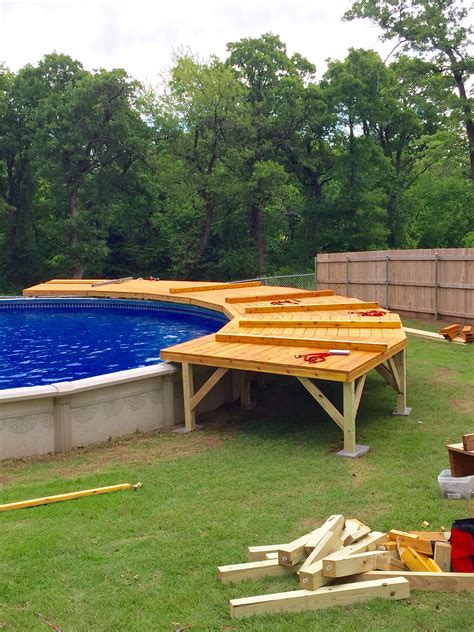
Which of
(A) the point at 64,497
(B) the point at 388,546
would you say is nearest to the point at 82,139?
(A) the point at 64,497

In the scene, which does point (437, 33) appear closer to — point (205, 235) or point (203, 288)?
point (205, 235)

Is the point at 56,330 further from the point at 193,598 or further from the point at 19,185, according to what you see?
the point at 19,185

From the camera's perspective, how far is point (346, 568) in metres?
3.12

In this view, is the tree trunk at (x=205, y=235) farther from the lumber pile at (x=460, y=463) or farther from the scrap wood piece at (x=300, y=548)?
the scrap wood piece at (x=300, y=548)

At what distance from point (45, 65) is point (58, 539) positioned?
89.4 feet

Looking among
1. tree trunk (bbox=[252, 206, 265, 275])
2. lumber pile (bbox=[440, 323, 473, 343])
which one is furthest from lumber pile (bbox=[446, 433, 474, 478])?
tree trunk (bbox=[252, 206, 265, 275])

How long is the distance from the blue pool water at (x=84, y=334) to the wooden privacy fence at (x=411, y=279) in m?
5.21

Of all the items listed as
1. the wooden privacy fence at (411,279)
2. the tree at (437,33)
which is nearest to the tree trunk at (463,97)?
the tree at (437,33)

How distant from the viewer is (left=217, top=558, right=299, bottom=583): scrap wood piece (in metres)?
3.38

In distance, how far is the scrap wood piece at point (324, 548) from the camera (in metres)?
3.21

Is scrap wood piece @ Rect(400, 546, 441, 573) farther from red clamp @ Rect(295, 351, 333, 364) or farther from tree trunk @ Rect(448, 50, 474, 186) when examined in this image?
tree trunk @ Rect(448, 50, 474, 186)

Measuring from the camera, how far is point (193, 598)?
3.25m

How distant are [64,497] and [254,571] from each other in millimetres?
2060

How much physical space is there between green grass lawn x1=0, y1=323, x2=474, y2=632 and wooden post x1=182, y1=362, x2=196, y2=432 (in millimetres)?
217
